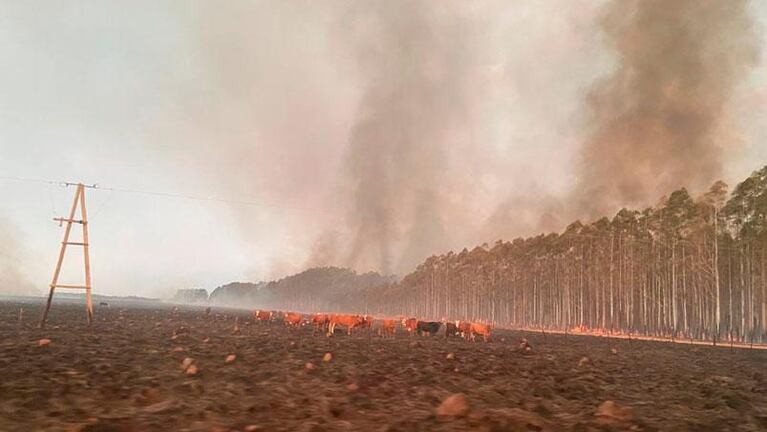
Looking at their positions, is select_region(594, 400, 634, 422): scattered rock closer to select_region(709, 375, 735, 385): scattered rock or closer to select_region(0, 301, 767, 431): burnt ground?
select_region(0, 301, 767, 431): burnt ground

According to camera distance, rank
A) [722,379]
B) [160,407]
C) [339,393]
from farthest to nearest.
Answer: [722,379] < [339,393] < [160,407]

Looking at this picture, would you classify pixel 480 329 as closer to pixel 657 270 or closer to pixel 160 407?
pixel 657 270

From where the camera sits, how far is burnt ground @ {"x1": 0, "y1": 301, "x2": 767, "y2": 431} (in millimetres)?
11047

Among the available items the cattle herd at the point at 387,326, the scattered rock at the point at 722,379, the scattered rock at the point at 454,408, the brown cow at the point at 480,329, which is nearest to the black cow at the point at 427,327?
the cattle herd at the point at 387,326

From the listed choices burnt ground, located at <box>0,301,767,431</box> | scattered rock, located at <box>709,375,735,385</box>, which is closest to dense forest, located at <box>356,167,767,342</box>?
scattered rock, located at <box>709,375,735,385</box>

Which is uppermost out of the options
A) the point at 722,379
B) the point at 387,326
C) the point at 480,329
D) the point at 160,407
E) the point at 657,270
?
the point at 657,270

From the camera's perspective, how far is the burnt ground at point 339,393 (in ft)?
36.2

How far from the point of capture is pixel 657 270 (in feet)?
252

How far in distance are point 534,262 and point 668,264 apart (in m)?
39.4

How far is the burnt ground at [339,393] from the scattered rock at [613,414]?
5cm

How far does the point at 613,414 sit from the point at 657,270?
73.2m

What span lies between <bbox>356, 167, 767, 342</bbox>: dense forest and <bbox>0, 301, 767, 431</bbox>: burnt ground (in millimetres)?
41250

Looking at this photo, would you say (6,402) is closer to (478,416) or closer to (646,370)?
(478,416)

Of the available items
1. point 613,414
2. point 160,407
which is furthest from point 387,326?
point 160,407
